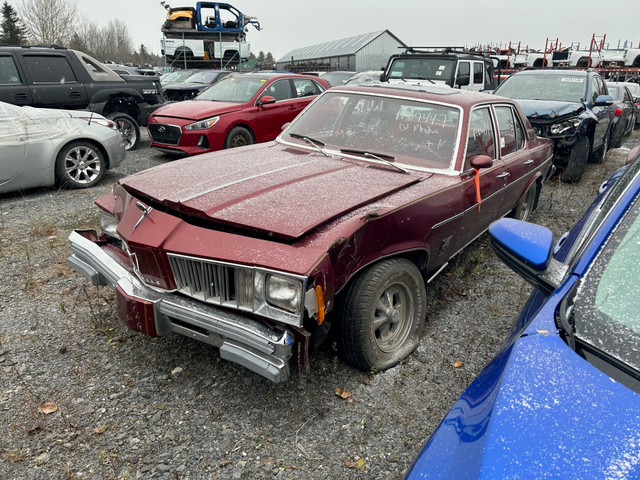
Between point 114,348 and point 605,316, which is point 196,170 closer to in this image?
point 114,348

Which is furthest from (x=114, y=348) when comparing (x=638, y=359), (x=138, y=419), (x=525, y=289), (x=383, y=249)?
(x=525, y=289)

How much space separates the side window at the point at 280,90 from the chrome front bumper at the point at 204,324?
21.9 ft

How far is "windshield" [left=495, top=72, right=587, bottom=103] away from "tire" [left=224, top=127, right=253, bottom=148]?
183 inches

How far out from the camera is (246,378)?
2869 millimetres

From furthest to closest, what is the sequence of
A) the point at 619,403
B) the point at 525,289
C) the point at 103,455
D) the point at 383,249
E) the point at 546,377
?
1. the point at 525,289
2. the point at 383,249
3. the point at 103,455
4. the point at 546,377
5. the point at 619,403

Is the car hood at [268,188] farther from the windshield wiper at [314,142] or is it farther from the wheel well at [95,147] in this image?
the wheel well at [95,147]

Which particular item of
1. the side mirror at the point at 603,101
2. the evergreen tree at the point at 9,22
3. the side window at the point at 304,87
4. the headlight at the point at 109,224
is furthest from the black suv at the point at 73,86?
the evergreen tree at the point at 9,22

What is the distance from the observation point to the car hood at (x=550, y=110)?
7199mm

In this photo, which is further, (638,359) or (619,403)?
(638,359)

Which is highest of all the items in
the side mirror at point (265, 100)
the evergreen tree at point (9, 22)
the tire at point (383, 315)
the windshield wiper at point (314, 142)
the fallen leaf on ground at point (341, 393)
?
the evergreen tree at point (9, 22)

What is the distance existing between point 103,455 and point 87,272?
1.19 m

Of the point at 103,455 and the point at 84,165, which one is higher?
the point at 84,165

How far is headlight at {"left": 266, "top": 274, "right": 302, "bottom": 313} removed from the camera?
2.23m

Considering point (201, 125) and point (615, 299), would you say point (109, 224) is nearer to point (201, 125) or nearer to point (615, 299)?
point (615, 299)
